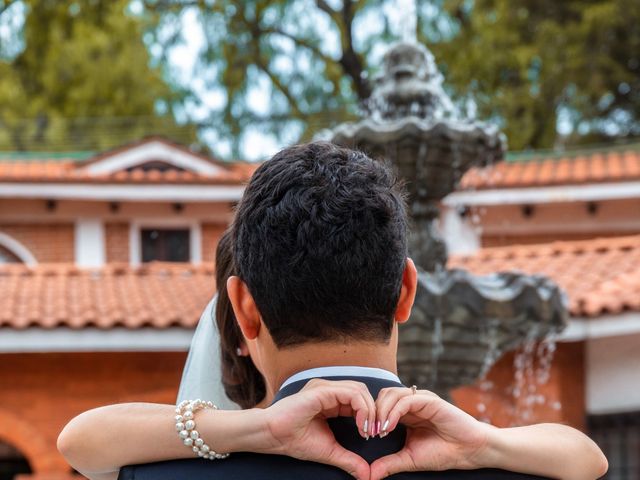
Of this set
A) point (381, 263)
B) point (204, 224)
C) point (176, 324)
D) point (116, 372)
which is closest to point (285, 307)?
point (381, 263)

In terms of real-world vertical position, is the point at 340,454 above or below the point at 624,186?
below

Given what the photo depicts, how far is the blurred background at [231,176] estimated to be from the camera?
356 inches

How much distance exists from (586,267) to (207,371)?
7.66 m

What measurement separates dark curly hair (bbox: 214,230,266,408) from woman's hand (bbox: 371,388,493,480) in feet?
2.49

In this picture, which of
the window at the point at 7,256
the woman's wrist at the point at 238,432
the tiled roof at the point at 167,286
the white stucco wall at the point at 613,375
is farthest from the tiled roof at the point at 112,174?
the woman's wrist at the point at 238,432

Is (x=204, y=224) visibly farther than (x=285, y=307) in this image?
Yes

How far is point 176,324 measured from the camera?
841 cm

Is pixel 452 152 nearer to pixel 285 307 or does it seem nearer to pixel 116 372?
pixel 285 307

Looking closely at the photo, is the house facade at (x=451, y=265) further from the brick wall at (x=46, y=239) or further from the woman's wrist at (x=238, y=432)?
the woman's wrist at (x=238, y=432)

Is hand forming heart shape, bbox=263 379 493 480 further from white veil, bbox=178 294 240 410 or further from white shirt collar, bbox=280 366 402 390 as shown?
white veil, bbox=178 294 240 410

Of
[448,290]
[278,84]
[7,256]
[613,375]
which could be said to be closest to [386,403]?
[448,290]

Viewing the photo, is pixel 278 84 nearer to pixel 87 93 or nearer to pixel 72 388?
pixel 87 93

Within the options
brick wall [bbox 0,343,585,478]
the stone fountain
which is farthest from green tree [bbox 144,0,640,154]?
the stone fountain

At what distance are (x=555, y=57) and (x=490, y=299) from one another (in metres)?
16.6
